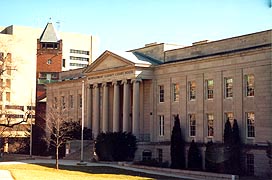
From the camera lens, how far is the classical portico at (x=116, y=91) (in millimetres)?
61125

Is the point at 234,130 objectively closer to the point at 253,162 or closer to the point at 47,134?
the point at 253,162

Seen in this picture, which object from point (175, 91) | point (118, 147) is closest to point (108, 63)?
point (175, 91)

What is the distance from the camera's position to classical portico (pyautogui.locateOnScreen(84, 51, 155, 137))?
201ft

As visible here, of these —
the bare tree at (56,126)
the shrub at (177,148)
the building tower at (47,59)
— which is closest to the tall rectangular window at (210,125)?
the shrub at (177,148)

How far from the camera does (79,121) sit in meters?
74.9

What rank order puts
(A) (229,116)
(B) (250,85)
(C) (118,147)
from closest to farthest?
1. (B) (250,85)
2. (A) (229,116)
3. (C) (118,147)

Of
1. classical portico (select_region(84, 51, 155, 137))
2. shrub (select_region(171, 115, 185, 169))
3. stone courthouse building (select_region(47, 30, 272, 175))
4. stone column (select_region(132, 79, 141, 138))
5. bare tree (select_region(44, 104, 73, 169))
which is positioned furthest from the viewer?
bare tree (select_region(44, 104, 73, 169))

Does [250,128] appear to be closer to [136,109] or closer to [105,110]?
[136,109]

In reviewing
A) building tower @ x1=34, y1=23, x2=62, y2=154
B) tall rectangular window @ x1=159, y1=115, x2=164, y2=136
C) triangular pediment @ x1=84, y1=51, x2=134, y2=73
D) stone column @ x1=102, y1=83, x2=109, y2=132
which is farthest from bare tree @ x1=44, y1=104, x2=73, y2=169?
building tower @ x1=34, y1=23, x2=62, y2=154

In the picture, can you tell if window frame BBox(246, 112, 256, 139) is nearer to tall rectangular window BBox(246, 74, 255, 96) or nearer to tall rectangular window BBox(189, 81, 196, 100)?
tall rectangular window BBox(246, 74, 255, 96)

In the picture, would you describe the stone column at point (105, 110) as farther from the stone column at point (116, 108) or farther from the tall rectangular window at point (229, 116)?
the tall rectangular window at point (229, 116)

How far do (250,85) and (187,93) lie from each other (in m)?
9.22

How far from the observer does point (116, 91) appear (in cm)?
6469

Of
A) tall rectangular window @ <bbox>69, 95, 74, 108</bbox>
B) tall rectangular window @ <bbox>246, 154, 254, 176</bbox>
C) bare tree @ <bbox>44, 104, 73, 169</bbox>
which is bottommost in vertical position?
tall rectangular window @ <bbox>246, 154, 254, 176</bbox>
